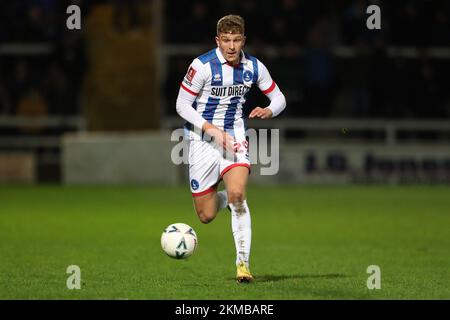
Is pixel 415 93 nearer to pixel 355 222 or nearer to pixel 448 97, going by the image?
pixel 448 97

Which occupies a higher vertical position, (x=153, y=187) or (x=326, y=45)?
(x=326, y=45)

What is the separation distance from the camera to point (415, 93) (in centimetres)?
2117

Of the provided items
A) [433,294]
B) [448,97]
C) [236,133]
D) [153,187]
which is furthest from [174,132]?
[433,294]

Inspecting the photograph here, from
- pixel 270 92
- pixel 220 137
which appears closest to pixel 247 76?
pixel 270 92

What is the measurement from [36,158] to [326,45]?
649 centimetres

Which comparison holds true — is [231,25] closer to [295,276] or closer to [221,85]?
[221,85]

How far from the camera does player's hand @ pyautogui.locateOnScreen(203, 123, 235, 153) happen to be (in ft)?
27.4

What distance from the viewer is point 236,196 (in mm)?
8367

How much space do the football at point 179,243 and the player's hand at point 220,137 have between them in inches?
30.1

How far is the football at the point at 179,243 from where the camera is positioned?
8.27 metres

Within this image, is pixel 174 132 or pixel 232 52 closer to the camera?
pixel 232 52

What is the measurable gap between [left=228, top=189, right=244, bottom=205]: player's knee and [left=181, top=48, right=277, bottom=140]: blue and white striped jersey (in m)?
0.54
